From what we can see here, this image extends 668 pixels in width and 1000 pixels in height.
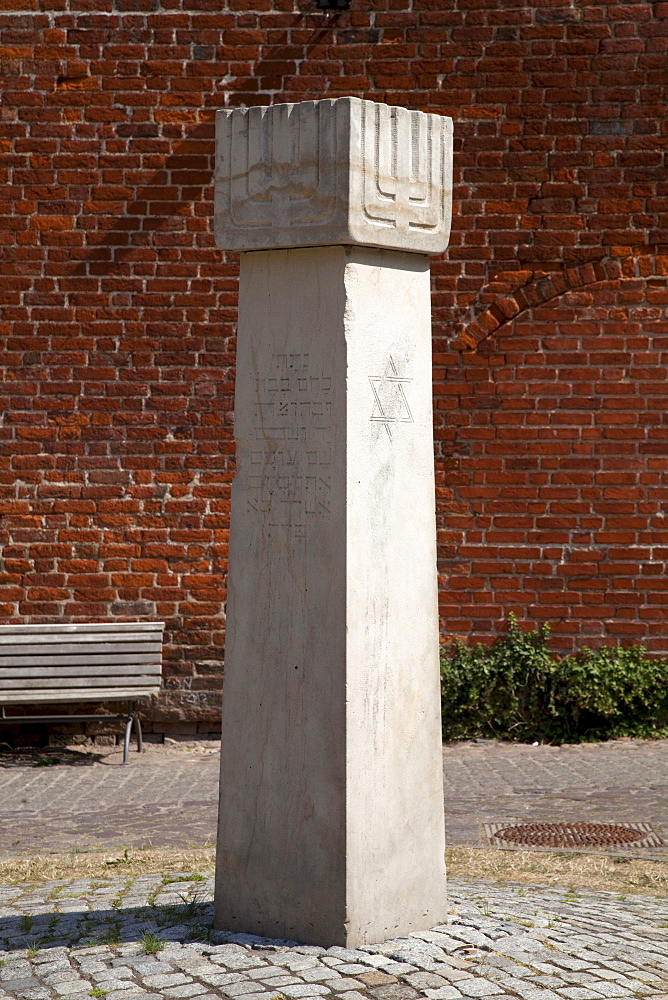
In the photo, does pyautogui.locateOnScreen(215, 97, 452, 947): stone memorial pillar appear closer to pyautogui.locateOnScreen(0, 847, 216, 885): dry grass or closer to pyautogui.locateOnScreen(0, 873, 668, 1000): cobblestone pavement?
pyautogui.locateOnScreen(0, 873, 668, 1000): cobblestone pavement

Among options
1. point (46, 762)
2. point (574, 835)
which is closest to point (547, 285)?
point (574, 835)

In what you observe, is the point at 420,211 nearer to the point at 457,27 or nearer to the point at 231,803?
the point at 231,803

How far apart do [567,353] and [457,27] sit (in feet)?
7.26

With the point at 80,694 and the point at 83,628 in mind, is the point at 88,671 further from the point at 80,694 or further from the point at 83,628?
the point at 83,628

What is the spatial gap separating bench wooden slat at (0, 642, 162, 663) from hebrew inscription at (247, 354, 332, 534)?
161 inches

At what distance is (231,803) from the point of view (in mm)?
3533

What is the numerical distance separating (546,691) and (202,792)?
2406mm

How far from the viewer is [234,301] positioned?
762 centimetres

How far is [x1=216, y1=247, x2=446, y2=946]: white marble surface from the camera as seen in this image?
3.37 m

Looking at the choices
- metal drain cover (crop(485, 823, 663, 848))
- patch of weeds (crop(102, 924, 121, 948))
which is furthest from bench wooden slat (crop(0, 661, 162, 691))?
patch of weeds (crop(102, 924, 121, 948))

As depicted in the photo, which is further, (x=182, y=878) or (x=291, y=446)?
(x=182, y=878)

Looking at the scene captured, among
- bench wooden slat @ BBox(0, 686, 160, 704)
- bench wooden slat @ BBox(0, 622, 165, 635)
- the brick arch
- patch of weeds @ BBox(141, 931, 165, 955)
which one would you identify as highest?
the brick arch

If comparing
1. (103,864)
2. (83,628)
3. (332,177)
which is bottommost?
(103,864)

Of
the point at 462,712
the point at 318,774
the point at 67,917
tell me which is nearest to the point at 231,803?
the point at 318,774
